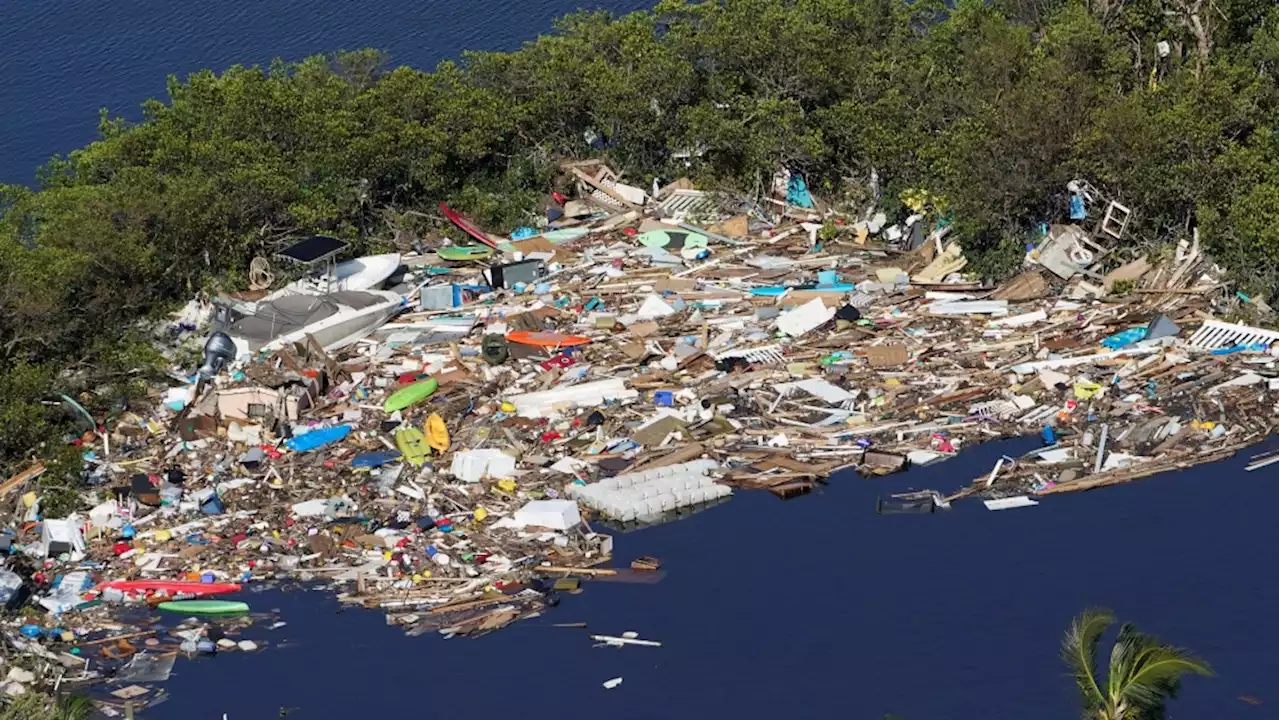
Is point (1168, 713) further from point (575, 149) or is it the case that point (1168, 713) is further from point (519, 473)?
point (575, 149)

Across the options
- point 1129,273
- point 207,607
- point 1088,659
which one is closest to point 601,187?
point 1129,273

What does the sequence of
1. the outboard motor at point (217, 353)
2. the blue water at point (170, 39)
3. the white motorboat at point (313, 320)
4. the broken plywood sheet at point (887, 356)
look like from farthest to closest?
the blue water at point (170, 39) → the white motorboat at point (313, 320) → the outboard motor at point (217, 353) → the broken plywood sheet at point (887, 356)

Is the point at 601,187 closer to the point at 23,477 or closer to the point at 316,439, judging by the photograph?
the point at 316,439

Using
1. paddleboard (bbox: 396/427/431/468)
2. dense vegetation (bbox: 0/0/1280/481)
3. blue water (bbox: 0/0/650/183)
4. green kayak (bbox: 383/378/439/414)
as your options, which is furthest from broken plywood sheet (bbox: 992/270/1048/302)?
blue water (bbox: 0/0/650/183)

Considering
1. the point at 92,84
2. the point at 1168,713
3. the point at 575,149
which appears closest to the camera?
the point at 1168,713

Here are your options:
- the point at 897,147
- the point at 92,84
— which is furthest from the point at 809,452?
the point at 92,84

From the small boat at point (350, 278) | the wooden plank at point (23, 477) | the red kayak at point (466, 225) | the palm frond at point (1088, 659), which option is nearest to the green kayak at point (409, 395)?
the small boat at point (350, 278)

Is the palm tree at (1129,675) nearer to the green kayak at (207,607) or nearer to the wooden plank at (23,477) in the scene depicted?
the green kayak at (207,607)
